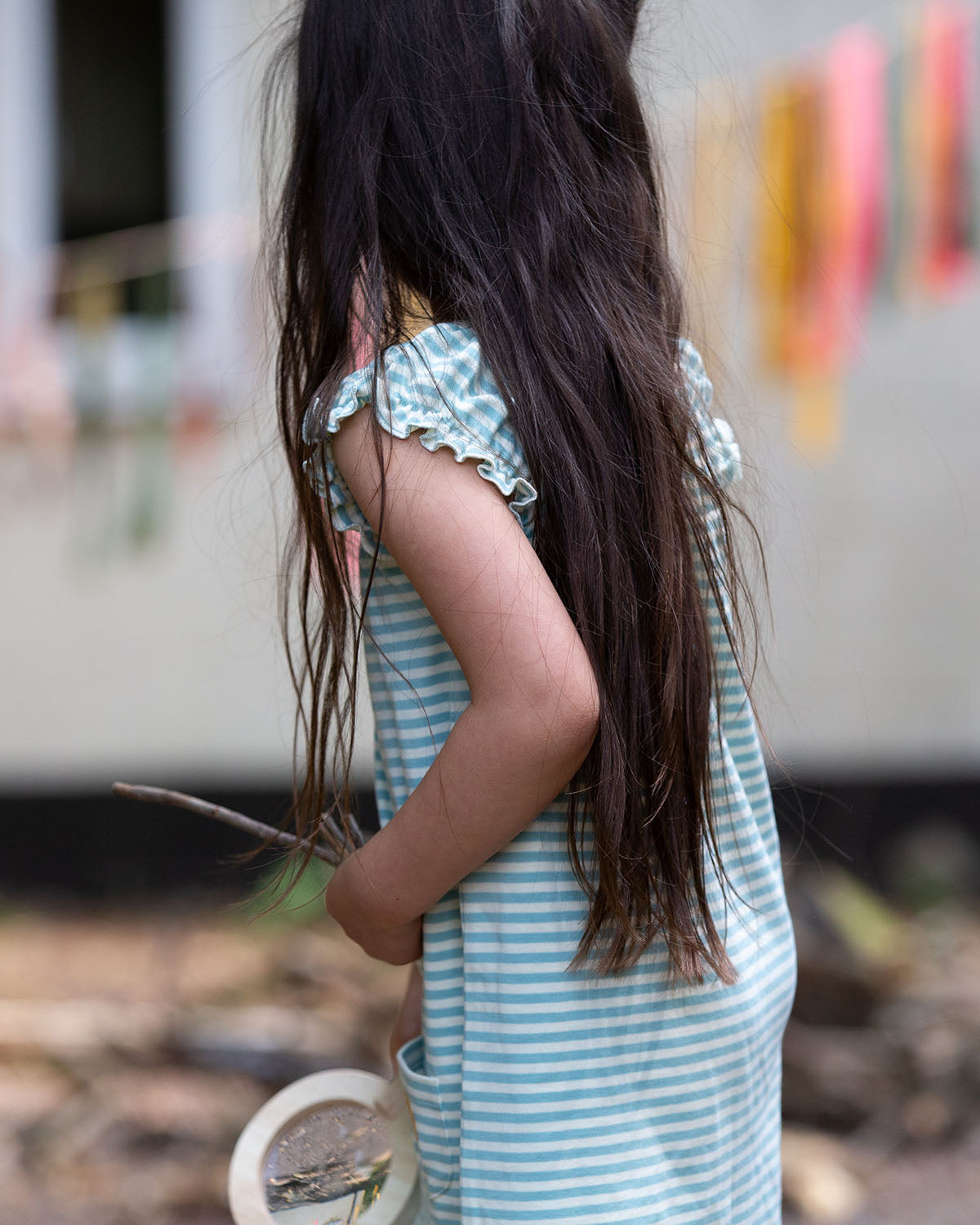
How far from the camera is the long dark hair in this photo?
803 mm

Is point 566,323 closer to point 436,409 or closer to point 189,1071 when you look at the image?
point 436,409

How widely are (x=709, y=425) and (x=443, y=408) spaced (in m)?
0.24

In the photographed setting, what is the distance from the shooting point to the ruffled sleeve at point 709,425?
91 cm

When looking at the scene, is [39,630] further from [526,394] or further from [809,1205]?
[526,394]

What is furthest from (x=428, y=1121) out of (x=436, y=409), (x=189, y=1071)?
(x=189, y=1071)

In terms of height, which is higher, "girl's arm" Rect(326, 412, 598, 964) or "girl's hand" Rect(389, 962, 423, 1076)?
"girl's arm" Rect(326, 412, 598, 964)

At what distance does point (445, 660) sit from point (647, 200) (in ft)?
1.28

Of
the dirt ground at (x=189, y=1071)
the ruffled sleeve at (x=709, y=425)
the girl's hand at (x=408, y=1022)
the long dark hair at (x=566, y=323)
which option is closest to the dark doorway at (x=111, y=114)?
the dirt ground at (x=189, y=1071)

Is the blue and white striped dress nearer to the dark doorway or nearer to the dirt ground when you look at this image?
the dirt ground

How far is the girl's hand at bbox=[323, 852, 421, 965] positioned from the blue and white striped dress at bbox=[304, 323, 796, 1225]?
0.08 ft

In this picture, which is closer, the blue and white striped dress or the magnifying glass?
the blue and white striped dress

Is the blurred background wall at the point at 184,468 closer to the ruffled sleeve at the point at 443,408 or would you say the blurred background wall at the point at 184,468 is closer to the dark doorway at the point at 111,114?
the dark doorway at the point at 111,114

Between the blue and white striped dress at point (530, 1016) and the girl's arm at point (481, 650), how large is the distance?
25 millimetres

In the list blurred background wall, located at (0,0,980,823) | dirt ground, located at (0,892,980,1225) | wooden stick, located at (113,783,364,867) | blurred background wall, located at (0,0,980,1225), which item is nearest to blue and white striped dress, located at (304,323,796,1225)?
wooden stick, located at (113,783,364,867)
